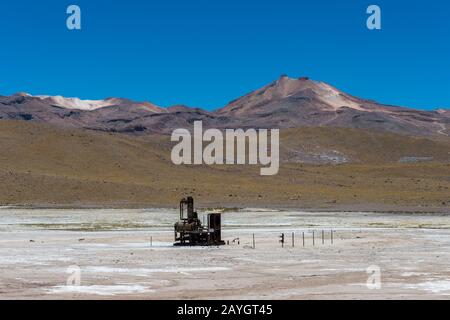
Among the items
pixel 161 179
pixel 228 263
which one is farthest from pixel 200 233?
pixel 161 179

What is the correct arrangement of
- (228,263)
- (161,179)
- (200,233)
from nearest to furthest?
(228,263) → (200,233) → (161,179)

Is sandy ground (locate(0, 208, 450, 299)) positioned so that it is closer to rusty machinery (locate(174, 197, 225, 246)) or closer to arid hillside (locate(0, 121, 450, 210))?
rusty machinery (locate(174, 197, 225, 246))

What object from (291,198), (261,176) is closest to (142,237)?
(291,198)

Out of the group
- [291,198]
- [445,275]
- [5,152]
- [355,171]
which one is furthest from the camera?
[355,171]

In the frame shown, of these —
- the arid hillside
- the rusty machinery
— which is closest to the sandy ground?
the rusty machinery

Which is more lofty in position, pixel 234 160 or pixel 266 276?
pixel 234 160

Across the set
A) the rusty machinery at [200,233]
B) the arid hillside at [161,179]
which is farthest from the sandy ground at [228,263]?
the arid hillside at [161,179]

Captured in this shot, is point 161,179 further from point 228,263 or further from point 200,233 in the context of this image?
point 228,263

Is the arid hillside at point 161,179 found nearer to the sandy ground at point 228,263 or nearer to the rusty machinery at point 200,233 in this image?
the sandy ground at point 228,263
